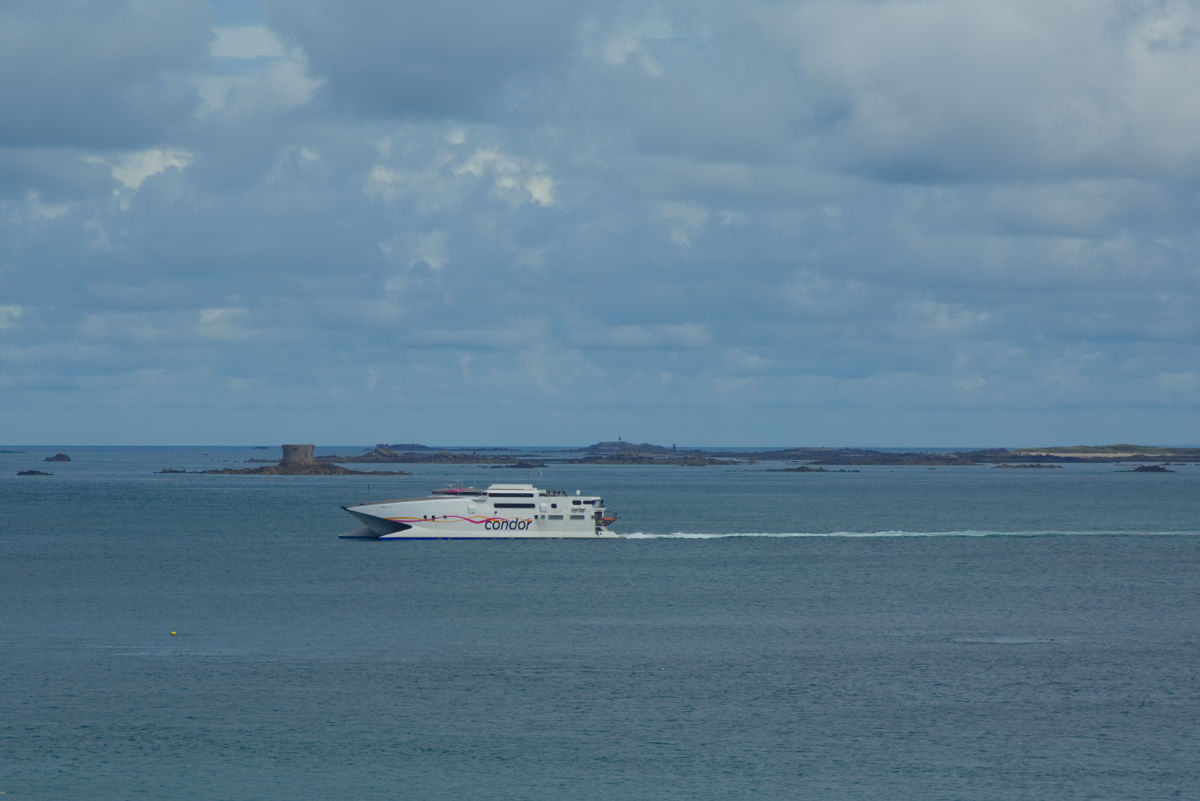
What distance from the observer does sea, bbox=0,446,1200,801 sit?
4441 cm

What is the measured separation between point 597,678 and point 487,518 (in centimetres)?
7541

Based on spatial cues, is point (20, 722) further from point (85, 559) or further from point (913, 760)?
point (85, 559)

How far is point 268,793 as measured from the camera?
42281 mm

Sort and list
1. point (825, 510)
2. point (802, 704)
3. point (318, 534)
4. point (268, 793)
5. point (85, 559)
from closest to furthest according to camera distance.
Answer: point (268, 793) < point (802, 704) < point (85, 559) < point (318, 534) < point (825, 510)

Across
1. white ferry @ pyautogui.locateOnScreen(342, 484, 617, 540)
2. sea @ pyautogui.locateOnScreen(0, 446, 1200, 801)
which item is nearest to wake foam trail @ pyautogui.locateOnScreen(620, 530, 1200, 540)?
white ferry @ pyautogui.locateOnScreen(342, 484, 617, 540)

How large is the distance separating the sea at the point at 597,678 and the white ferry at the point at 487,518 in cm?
1630

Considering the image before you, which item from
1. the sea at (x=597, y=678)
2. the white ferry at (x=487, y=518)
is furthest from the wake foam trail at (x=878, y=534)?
the sea at (x=597, y=678)

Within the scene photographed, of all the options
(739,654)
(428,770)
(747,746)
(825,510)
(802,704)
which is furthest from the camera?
(825,510)

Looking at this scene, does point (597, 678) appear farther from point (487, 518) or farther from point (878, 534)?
point (878, 534)

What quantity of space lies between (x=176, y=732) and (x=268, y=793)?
832 centimetres

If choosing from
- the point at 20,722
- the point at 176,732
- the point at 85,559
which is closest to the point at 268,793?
the point at 176,732

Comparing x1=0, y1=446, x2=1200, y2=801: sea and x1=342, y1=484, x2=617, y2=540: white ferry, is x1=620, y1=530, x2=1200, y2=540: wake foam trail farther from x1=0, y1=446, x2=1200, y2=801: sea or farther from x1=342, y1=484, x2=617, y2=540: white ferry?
x1=0, y1=446, x2=1200, y2=801: sea

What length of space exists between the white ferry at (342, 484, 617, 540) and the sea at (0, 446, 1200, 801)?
16297mm

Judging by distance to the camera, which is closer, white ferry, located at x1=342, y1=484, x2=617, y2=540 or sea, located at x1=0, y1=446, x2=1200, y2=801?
sea, located at x1=0, y1=446, x2=1200, y2=801
